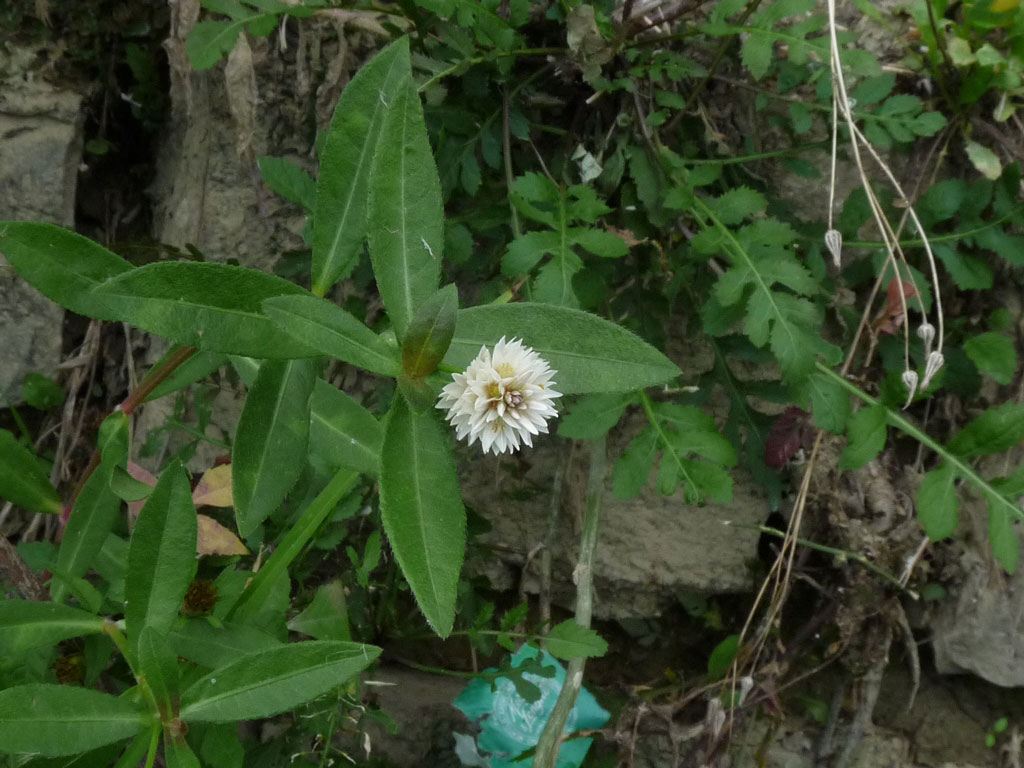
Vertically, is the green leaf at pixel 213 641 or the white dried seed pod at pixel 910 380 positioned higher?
the white dried seed pod at pixel 910 380

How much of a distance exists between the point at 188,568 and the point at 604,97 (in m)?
1.44

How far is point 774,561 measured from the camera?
7.74ft

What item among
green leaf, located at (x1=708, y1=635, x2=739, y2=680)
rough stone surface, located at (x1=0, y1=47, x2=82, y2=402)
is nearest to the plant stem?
green leaf, located at (x1=708, y1=635, x2=739, y2=680)

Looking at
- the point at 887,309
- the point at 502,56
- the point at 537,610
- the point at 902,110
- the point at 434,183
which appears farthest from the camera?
the point at 537,610

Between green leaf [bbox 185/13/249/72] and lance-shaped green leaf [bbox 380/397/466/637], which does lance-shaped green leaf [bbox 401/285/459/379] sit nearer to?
lance-shaped green leaf [bbox 380/397/466/637]

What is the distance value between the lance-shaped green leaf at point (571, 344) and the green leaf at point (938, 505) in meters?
1.04

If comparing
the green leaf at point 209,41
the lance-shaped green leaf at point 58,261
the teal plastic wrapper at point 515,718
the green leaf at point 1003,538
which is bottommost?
the teal plastic wrapper at point 515,718

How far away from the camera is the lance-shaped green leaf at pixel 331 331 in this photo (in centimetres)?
103

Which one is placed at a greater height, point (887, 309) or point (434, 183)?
point (434, 183)

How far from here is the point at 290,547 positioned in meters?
1.47

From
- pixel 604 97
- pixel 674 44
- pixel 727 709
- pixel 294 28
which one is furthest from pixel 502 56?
pixel 727 709

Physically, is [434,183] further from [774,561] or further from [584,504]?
[774,561]

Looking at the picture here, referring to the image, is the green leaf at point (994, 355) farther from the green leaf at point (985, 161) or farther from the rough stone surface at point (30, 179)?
the rough stone surface at point (30, 179)

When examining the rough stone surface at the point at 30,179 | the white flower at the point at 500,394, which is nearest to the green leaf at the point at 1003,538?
the white flower at the point at 500,394
